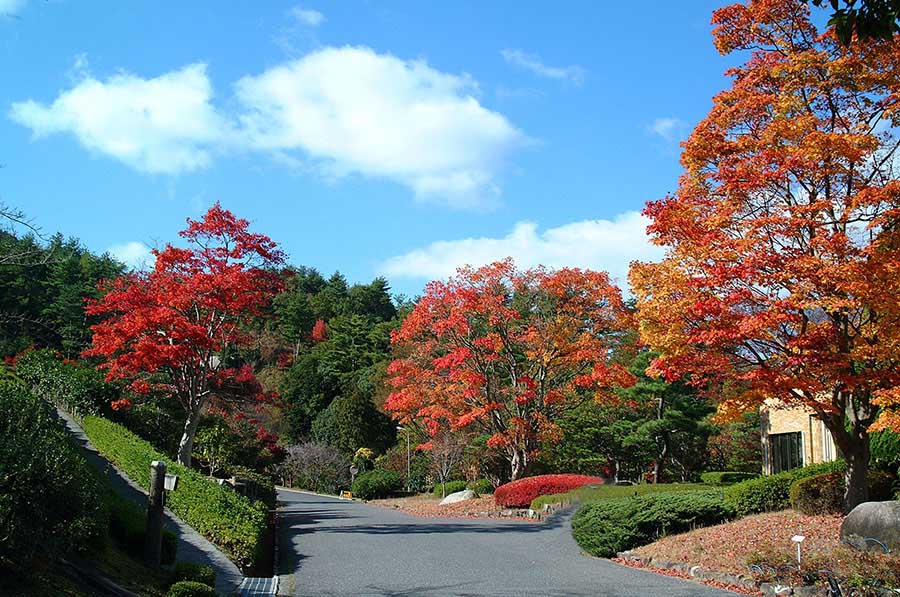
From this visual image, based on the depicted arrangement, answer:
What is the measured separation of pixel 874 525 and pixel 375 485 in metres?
25.5

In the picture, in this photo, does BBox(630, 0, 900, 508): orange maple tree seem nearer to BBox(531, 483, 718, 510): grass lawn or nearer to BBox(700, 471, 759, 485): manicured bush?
BBox(531, 483, 718, 510): grass lawn

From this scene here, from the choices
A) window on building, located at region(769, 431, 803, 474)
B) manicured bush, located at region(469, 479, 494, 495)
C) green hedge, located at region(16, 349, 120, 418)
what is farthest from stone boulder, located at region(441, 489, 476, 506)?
green hedge, located at region(16, 349, 120, 418)

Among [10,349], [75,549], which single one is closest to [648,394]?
[75,549]

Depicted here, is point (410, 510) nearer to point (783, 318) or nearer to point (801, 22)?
point (783, 318)

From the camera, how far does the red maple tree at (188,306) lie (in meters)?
17.3

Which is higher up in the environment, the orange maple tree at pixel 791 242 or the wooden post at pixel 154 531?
the orange maple tree at pixel 791 242

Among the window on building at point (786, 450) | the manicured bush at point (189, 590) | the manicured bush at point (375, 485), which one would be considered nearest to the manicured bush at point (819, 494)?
the window on building at point (786, 450)

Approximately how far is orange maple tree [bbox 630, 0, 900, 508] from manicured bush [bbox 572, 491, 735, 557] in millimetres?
2513

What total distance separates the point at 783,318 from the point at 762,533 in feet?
13.0

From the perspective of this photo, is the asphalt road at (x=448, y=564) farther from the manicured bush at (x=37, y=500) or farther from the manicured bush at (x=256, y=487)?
the manicured bush at (x=37, y=500)

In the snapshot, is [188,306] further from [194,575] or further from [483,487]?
[483,487]

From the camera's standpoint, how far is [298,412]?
48188 mm

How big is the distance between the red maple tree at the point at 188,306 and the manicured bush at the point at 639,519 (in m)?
9.64

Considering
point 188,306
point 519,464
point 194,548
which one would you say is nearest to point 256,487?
point 188,306
